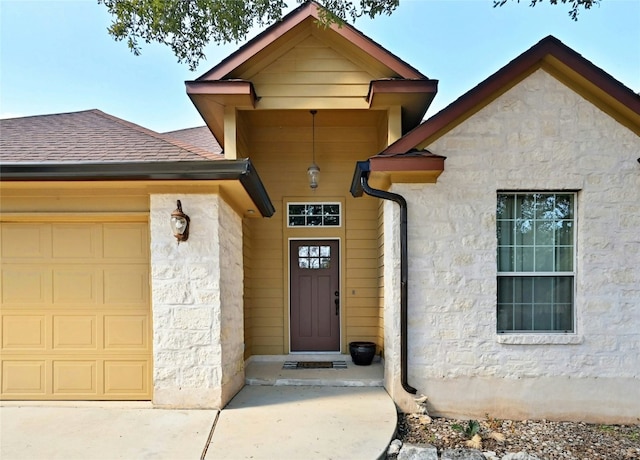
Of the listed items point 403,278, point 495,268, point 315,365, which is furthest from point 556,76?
point 315,365

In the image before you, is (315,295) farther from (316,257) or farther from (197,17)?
(197,17)

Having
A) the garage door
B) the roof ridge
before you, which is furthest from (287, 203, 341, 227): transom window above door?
the garage door

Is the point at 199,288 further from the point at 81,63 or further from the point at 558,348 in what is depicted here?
the point at 81,63

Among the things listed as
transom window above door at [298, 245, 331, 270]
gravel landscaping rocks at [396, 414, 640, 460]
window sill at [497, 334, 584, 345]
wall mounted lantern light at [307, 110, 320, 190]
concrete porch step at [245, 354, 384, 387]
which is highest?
wall mounted lantern light at [307, 110, 320, 190]

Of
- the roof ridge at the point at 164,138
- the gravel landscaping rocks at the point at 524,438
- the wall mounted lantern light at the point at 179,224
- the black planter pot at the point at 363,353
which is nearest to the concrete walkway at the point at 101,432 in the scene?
the wall mounted lantern light at the point at 179,224

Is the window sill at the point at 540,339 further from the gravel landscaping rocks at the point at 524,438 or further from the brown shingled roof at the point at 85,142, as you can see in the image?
the brown shingled roof at the point at 85,142

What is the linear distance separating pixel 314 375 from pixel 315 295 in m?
1.62

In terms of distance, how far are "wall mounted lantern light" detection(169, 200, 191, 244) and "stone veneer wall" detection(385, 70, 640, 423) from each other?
2409 millimetres

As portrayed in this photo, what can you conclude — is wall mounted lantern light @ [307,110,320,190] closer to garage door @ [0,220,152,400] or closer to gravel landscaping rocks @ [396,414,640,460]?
garage door @ [0,220,152,400]

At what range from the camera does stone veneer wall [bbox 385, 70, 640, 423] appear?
4.74 meters

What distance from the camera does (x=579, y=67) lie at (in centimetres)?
466

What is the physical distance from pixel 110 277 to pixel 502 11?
18.5 ft

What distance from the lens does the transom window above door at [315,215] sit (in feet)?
23.2

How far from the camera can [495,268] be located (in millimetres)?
4781
